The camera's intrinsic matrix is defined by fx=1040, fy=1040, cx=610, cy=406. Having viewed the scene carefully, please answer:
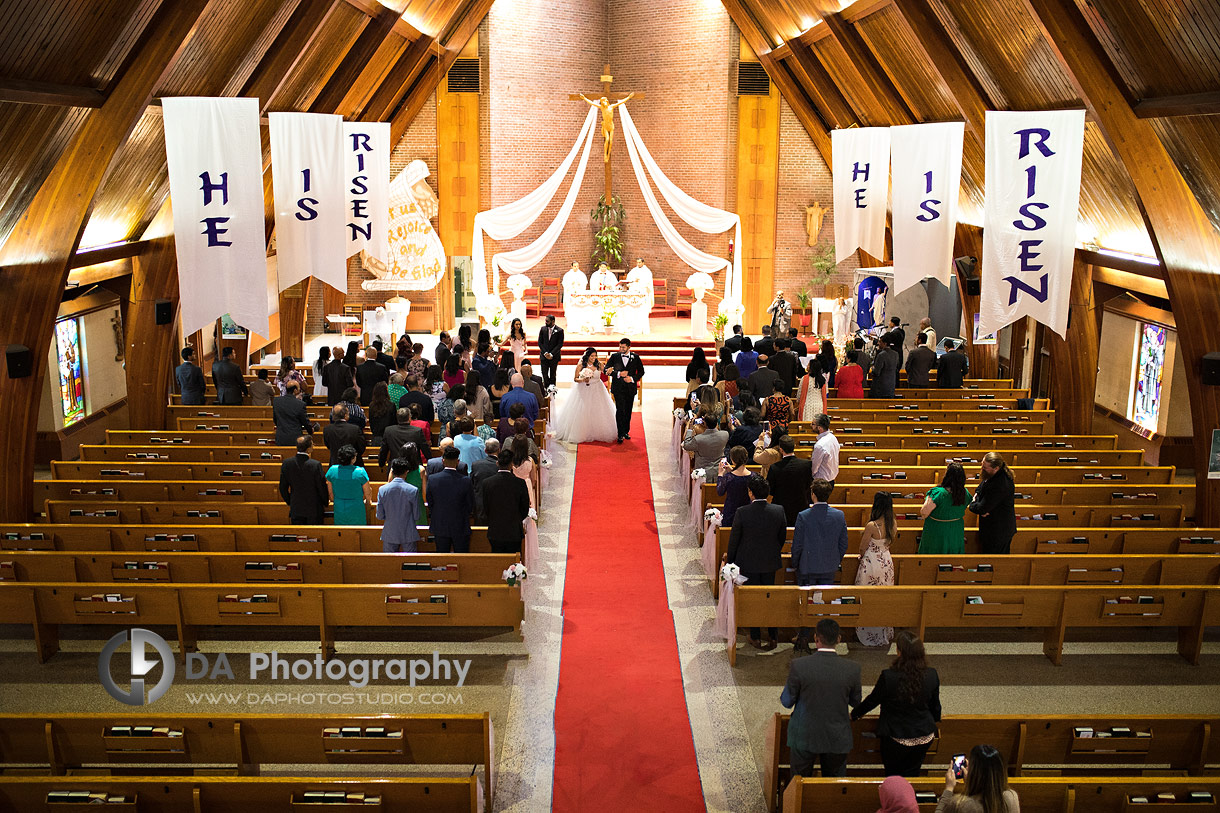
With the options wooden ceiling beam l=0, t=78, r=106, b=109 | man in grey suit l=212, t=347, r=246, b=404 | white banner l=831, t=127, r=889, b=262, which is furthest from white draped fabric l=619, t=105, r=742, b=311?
wooden ceiling beam l=0, t=78, r=106, b=109

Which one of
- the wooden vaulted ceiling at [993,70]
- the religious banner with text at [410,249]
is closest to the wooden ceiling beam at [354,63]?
the religious banner with text at [410,249]

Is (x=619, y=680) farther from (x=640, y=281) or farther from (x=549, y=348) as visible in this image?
(x=640, y=281)

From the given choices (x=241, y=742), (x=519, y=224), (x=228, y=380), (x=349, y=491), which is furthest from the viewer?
(x=519, y=224)

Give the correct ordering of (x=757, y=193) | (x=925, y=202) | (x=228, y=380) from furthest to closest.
Answer: (x=757, y=193)
(x=228, y=380)
(x=925, y=202)

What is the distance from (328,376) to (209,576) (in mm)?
4201

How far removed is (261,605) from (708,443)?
4376 mm

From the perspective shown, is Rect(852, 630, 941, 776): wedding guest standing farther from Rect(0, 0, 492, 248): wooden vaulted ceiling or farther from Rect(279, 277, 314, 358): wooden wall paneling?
Rect(279, 277, 314, 358): wooden wall paneling

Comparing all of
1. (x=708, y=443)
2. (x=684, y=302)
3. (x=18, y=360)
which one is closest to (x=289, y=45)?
(x=18, y=360)

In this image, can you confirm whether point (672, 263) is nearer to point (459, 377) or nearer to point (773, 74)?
point (773, 74)

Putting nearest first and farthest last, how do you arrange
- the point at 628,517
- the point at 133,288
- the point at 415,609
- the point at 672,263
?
the point at 415,609, the point at 628,517, the point at 133,288, the point at 672,263

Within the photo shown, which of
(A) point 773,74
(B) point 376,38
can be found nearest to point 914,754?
(B) point 376,38

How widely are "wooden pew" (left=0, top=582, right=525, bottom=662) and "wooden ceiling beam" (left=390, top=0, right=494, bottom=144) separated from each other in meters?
14.5

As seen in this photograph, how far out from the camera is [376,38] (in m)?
15.2

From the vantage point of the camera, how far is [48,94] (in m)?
8.22
